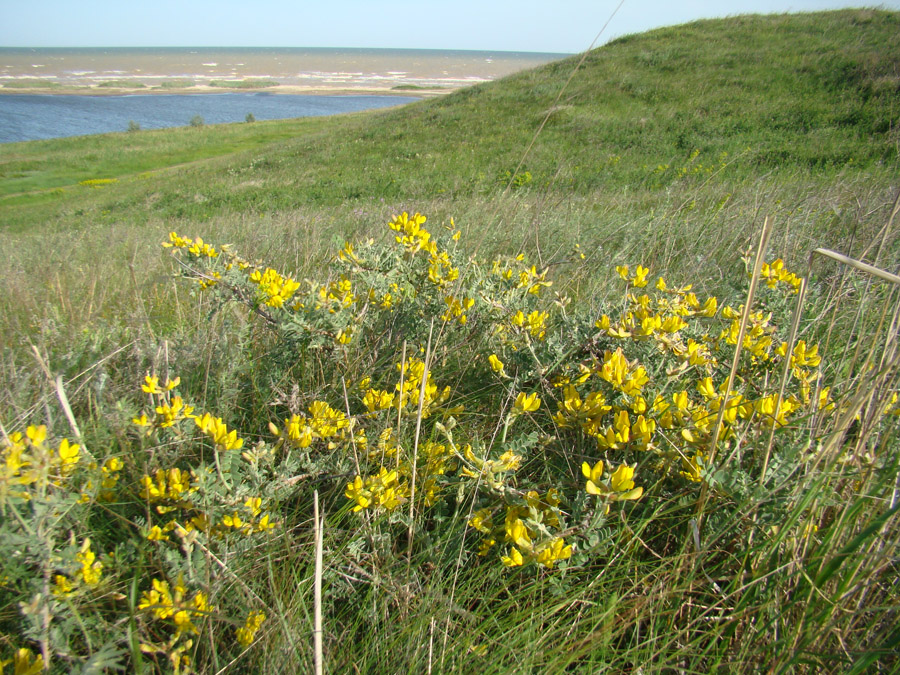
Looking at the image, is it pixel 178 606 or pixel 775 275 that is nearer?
pixel 178 606

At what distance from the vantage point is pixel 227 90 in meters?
78.0

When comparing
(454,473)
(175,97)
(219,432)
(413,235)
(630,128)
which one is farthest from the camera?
(175,97)

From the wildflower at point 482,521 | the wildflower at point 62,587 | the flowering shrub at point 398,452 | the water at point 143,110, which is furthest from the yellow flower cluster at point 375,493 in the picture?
the water at point 143,110

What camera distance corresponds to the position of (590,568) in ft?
3.84

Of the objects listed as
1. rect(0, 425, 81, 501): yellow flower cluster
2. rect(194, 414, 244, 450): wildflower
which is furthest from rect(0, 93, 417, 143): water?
rect(194, 414, 244, 450): wildflower

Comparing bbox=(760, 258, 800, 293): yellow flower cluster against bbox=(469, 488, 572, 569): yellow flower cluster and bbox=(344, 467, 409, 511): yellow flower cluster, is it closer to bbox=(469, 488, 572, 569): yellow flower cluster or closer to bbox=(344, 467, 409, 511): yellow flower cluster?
bbox=(469, 488, 572, 569): yellow flower cluster

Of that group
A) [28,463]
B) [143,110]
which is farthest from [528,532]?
[143,110]

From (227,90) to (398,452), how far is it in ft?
306

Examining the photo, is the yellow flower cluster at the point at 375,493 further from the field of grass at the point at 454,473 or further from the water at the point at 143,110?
the water at the point at 143,110

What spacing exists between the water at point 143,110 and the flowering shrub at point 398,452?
1893 inches

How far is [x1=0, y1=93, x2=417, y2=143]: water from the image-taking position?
4091 centimetres

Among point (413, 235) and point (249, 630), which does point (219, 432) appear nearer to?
point (249, 630)

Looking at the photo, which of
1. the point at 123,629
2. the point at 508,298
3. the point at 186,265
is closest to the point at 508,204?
the point at 508,298

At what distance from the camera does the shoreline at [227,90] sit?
63147 mm
